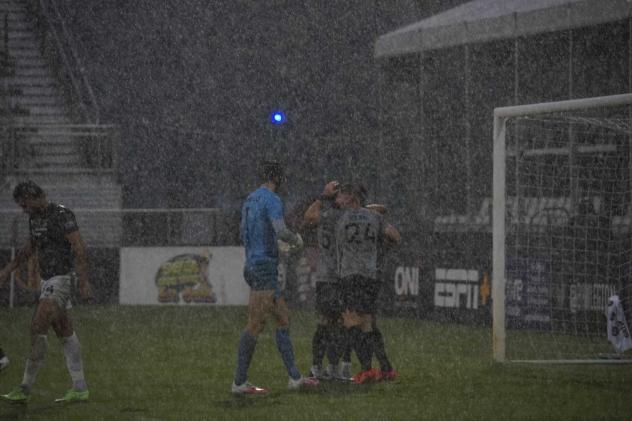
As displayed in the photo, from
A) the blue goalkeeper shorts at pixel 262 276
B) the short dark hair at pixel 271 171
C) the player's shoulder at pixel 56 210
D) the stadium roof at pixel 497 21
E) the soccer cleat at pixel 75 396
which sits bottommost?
the soccer cleat at pixel 75 396

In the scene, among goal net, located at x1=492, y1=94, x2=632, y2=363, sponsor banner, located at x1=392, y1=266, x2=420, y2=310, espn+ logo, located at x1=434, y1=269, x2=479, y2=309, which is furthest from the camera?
sponsor banner, located at x1=392, y1=266, x2=420, y2=310

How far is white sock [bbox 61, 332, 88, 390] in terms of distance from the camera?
1075cm

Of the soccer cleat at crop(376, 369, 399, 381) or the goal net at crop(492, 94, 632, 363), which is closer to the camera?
the soccer cleat at crop(376, 369, 399, 381)

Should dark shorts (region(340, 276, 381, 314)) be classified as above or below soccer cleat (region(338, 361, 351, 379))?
above

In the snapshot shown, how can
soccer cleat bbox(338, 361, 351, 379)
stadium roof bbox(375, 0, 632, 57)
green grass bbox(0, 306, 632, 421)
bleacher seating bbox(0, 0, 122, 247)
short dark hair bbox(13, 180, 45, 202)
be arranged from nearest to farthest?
green grass bbox(0, 306, 632, 421)
short dark hair bbox(13, 180, 45, 202)
soccer cleat bbox(338, 361, 351, 379)
stadium roof bbox(375, 0, 632, 57)
bleacher seating bbox(0, 0, 122, 247)

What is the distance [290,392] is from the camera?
11438 mm

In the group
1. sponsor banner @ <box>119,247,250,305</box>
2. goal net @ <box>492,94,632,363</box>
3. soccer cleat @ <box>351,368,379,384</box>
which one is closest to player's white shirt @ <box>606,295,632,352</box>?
goal net @ <box>492,94,632,363</box>

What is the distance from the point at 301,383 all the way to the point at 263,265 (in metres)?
1.31

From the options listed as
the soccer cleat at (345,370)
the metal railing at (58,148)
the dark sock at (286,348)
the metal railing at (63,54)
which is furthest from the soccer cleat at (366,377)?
the metal railing at (63,54)

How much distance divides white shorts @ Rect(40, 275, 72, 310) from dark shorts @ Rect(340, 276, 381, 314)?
Answer: 286 cm

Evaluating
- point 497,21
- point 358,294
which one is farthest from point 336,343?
point 497,21

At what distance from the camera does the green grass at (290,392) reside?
10164 mm

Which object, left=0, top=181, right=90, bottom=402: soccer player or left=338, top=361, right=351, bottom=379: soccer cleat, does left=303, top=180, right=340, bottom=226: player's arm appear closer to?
left=338, top=361, right=351, bottom=379: soccer cleat

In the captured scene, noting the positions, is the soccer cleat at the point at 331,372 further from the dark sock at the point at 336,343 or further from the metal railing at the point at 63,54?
the metal railing at the point at 63,54
